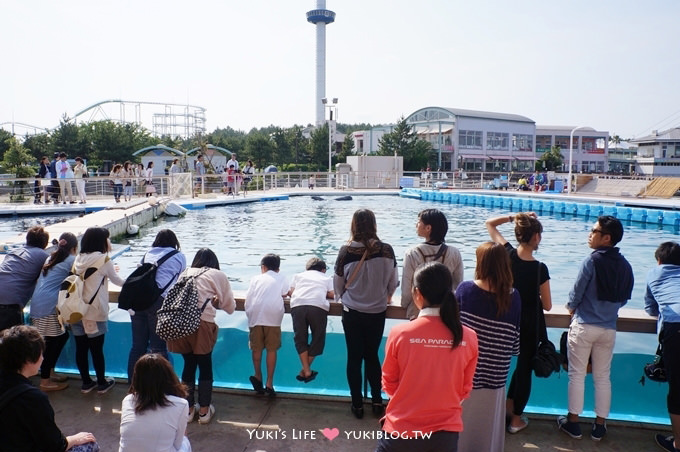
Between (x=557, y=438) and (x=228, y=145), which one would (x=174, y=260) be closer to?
(x=557, y=438)

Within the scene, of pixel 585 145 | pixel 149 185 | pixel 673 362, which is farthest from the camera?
pixel 585 145

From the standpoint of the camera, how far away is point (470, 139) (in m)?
64.8

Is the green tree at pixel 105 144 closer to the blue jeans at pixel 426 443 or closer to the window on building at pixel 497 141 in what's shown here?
the window on building at pixel 497 141

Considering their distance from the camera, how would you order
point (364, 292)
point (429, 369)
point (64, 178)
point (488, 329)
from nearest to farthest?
point (429, 369), point (488, 329), point (364, 292), point (64, 178)

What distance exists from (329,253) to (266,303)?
826 cm

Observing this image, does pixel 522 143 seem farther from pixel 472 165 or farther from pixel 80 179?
pixel 80 179

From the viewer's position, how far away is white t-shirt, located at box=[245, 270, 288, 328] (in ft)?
12.9

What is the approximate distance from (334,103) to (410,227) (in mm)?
21644

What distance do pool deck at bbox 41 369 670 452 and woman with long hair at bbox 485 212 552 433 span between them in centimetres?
21

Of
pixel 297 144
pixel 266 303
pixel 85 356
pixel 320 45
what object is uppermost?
pixel 320 45

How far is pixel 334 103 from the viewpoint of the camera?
36.4 m

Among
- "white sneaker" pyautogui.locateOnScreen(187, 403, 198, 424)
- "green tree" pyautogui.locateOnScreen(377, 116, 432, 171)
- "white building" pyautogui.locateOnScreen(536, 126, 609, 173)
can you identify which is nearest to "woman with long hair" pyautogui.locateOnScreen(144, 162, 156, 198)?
"white sneaker" pyautogui.locateOnScreen(187, 403, 198, 424)

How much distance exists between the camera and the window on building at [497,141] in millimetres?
66875

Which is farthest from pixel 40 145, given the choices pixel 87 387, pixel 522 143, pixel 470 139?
pixel 522 143
